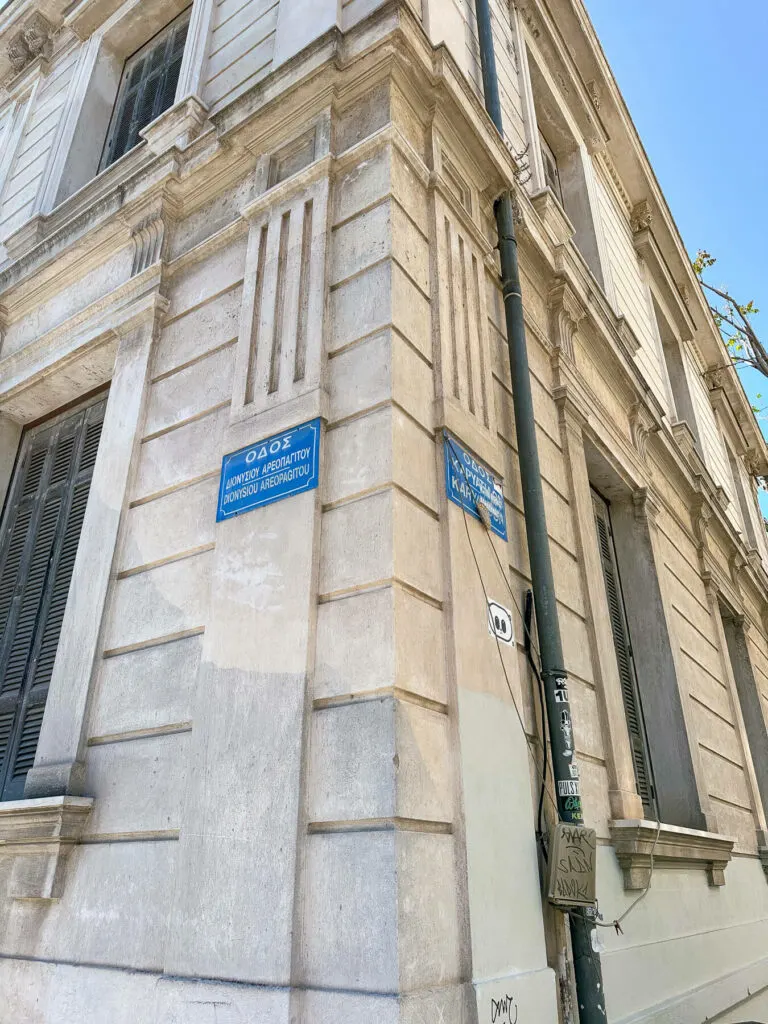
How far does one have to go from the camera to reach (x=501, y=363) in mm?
5879

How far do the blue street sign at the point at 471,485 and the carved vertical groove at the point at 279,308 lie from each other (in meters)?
1.19

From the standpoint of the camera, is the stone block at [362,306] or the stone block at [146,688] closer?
the stone block at [146,688]

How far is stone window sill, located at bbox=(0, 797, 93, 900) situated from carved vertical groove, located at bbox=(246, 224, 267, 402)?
2.65m

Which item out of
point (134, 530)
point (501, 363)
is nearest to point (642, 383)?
point (501, 363)

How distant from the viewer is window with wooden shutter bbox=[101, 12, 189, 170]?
352 inches

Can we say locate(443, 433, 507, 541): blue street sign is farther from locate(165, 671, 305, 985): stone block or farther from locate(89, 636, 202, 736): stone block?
locate(89, 636, 202, 736): stone block

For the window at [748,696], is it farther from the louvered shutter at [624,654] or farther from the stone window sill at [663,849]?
the stone window sill at [663,849]

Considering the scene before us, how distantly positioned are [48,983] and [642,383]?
843 cm

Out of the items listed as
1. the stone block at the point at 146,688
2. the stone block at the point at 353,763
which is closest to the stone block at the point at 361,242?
the stone block at the point at 146,688

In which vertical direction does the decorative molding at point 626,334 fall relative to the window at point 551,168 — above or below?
below

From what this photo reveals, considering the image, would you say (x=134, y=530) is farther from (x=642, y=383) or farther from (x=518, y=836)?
(x=642, y=383)

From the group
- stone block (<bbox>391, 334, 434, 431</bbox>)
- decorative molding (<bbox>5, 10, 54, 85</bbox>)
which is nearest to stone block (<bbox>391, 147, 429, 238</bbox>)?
stone block (<bbox>391, 334, 434, 431</bbox>)

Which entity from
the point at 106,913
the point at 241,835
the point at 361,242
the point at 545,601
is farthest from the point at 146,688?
the point at 361,242

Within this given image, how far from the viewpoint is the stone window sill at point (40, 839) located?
4.08 meters
